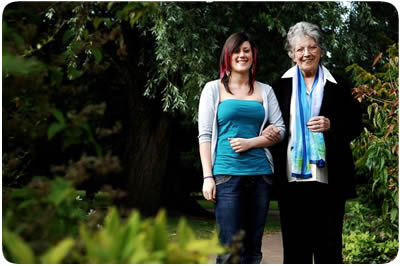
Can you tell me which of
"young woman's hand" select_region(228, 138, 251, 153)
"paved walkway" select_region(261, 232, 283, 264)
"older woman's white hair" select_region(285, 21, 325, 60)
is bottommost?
"paved walkway" select_region(261, 232, 283, 264)

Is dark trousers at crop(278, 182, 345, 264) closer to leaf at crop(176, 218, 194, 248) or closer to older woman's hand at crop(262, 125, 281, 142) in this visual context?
older woman's hand at crop(262, 125, 281, 142)

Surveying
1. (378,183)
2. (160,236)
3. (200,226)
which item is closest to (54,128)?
(160,236)

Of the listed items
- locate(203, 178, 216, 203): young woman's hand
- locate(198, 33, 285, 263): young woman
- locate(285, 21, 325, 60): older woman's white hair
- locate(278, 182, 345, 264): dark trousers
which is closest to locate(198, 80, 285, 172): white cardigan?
locate(198, 33, 285, 263): young woman

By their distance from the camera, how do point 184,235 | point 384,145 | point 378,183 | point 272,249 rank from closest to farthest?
point 184,235 < point 384,145 < point 378,183 < point 272,249

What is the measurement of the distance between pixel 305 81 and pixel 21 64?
252 centimetres

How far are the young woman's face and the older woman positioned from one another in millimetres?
364

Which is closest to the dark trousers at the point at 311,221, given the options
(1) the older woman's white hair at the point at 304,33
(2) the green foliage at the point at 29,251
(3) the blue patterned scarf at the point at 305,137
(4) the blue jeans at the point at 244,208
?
(3) the blue patterned scarf at the point at 305,137

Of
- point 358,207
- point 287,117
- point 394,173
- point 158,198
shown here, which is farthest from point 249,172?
point 158,198

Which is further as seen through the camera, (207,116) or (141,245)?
(207,116)

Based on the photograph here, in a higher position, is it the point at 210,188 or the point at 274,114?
the point at 274,114

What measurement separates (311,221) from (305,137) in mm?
547

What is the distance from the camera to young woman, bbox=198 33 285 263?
10.8 ft

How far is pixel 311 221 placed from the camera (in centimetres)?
359

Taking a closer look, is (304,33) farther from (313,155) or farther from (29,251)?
A: (29,251)
